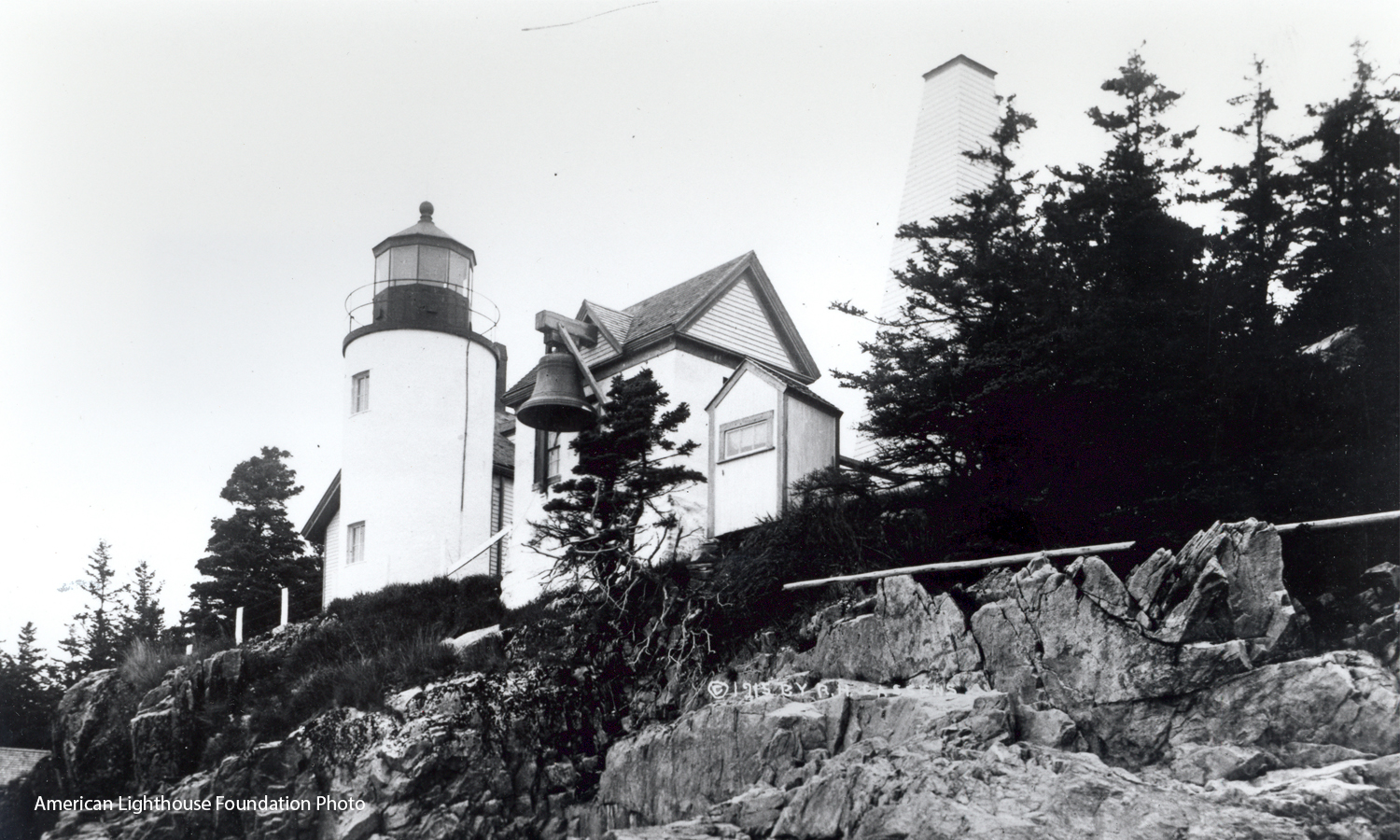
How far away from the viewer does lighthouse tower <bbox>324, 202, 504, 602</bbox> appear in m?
24.5

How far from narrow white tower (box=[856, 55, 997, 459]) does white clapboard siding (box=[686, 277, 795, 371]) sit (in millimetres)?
2586

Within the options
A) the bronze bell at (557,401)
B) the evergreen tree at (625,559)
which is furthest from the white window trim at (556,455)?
the evergreen tree at (625,559)

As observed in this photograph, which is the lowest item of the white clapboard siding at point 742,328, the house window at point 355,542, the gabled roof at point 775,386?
the house window at point 355,542

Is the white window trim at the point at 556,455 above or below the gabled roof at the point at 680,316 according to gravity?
below

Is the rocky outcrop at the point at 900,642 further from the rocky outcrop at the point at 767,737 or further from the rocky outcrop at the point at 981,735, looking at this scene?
the rocky outcrop at the point at 767,737

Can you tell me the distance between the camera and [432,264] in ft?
86.5

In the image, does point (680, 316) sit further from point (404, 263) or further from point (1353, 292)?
point (1353, 292)

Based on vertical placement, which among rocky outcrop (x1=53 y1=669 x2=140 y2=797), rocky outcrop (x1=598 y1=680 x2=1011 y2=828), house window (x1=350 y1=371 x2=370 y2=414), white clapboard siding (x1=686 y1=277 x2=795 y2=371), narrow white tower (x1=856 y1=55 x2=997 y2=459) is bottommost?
rocky outcrop (x1=53 y1=669 x2=140 y2=797)

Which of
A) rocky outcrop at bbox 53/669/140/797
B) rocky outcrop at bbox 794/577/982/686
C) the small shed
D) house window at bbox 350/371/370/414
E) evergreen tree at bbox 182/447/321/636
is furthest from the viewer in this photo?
evergreen tree at bbox 182/447/321/636

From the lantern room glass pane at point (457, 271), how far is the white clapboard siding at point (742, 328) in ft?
20.8

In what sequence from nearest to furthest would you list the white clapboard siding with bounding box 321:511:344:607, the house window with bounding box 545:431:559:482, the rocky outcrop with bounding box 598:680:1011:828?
the rocky outcrop with bounding box 598:680:1011:828 → the house window with bounding box 545:431:559:482 → the white clapboard siding with bounding box 321:511:344:607

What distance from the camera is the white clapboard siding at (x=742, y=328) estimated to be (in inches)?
909

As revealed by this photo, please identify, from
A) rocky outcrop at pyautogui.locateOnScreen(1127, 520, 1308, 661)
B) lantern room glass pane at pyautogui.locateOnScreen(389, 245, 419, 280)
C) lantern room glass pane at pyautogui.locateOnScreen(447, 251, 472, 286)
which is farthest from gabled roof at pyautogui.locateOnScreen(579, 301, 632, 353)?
rocky outcrop at pyautogui.locateOnScreen(1127, 520, 1308, 661)

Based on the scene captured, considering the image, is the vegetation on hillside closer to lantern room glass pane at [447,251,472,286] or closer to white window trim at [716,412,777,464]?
white window trim at [716,412,777,464]
